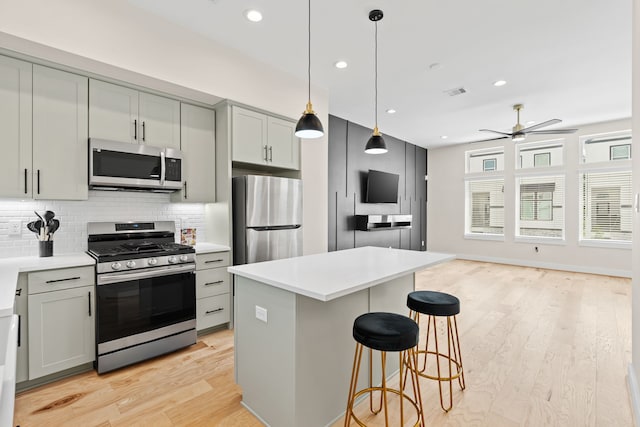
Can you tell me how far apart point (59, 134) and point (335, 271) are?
8.38 ft

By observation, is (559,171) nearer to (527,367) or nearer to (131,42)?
(527,367)

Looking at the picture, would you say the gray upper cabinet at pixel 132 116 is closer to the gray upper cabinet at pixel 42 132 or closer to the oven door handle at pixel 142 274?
the gray upper cabinet at pixel 42 132

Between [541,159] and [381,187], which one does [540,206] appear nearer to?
[541,159]

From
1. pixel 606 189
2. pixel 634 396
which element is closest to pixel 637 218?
pixel 634 396

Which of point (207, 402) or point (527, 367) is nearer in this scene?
point (207, 402)

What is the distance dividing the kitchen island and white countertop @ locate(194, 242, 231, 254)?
120 centimetres

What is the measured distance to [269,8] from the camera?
2.70 meters

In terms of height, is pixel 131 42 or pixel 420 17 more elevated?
pixel 420 17

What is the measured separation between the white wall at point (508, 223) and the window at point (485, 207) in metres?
0.18

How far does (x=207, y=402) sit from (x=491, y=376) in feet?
7.17

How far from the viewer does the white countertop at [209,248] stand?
3.13 meters

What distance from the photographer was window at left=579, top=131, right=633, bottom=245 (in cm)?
588

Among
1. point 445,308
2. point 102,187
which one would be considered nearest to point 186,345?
point 102,187

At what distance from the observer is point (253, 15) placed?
2789 millimetres
